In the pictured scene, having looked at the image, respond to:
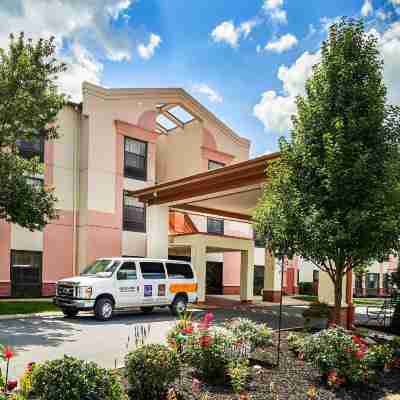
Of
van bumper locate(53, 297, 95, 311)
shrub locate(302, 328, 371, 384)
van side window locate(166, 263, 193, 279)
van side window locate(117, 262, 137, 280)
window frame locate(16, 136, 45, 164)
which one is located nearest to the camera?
shrub locate(302, 328, 371, 384)

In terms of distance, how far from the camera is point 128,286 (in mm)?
15688

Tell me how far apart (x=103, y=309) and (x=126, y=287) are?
3.80ft

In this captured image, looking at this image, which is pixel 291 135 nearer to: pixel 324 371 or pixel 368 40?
pixel 368 40

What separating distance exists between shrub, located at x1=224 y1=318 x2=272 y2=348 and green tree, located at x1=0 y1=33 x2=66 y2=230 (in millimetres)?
9549

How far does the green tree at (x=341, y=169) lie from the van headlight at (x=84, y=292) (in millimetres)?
6576

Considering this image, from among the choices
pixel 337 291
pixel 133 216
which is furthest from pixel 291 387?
pixel 133 216

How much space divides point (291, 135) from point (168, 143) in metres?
19.8

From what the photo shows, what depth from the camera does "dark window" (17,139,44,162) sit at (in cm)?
2207

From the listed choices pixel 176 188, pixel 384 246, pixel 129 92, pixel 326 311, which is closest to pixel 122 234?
pixel 176 188

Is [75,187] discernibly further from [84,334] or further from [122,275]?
[84,334]

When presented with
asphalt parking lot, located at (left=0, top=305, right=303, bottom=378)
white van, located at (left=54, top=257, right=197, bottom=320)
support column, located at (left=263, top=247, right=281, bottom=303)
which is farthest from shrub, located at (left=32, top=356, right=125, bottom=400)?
support column, located at (left=263, top=247, right=281, bottom=303)

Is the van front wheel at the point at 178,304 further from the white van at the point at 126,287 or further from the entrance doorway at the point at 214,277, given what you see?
the entrance doorway at the point at 214,277

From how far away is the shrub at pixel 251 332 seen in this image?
879cm

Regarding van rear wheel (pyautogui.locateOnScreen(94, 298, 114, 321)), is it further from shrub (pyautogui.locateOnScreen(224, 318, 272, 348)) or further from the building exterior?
shrub (pyautogui.locateOnScreen(224, 318, 272, 348))
